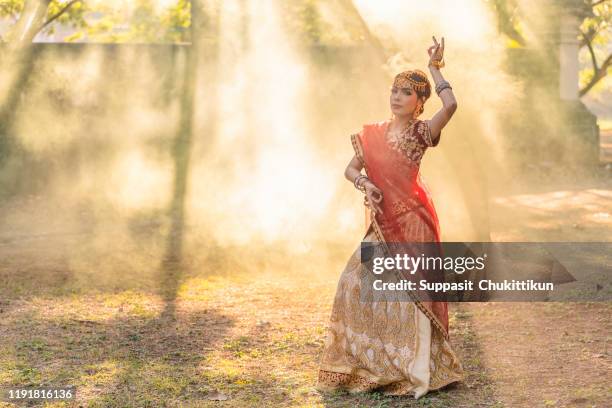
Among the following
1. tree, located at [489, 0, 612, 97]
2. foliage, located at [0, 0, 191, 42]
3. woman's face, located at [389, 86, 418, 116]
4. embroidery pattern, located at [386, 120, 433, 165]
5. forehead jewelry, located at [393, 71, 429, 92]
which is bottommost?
embroidery pattern, located at [386, 120, 433, 165]

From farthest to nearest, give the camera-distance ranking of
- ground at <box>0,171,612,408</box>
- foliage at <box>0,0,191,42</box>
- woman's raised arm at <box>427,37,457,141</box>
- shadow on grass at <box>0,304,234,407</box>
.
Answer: foliage at <box>0,0,191,42</box>, shadow on grass at <box>0,304,234,407</box>, ground at <box>0,171,612,408</box>, woman's raised arm at <box>427,37,457,141</box>

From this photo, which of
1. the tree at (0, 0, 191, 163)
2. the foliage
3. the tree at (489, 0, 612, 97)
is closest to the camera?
the tree at (0, 0, 191, 163)

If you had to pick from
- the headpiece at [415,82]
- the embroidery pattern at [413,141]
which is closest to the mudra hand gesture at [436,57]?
the headpiece at [415,82]

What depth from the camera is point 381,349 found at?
5.01m

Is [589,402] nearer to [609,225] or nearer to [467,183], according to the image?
[467,183]

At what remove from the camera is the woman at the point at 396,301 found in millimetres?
4914

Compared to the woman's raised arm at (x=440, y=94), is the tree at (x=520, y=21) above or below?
above

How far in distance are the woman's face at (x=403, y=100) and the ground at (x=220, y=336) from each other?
60.4 inches

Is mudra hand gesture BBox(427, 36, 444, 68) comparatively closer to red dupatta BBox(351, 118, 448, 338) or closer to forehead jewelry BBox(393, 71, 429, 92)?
forehead jewelry BBox(393, 71, 429, 92)

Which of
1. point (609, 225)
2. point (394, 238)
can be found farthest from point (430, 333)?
point (609, 225)

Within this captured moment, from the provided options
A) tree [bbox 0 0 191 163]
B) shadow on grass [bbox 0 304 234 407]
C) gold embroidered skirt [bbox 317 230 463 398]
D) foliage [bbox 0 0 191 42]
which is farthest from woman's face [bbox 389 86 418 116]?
foliage [bbox 0 0 191 42]

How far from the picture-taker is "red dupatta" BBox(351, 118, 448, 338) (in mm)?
4938

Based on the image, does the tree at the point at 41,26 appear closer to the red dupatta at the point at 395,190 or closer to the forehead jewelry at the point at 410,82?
the red dupatta at the point at 395,190

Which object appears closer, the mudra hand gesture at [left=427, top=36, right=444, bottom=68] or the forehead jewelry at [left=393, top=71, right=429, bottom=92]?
the mudra hand gesture at [left=427, top=36, right=444, bottom=68]
